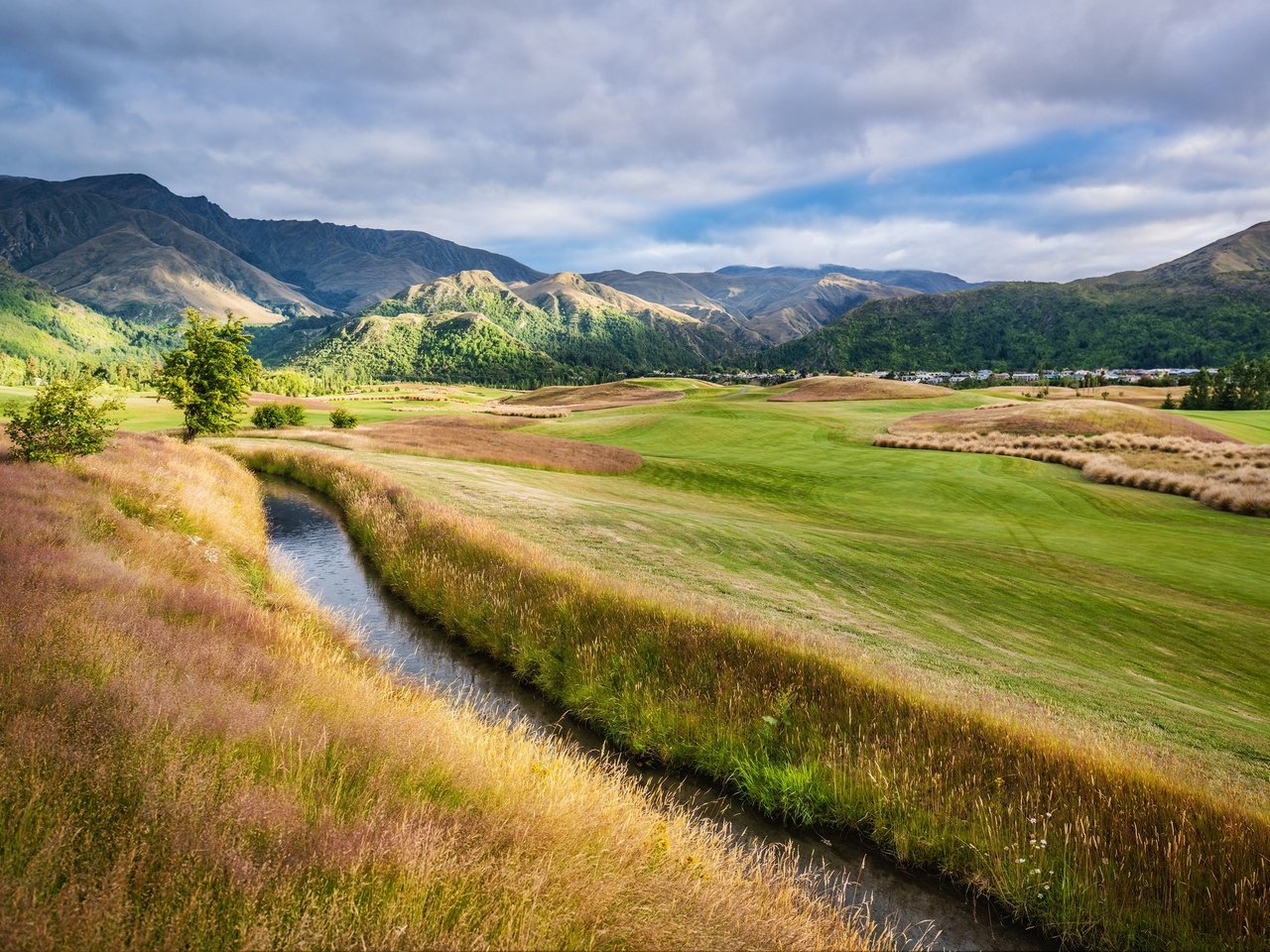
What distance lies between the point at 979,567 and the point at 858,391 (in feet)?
274

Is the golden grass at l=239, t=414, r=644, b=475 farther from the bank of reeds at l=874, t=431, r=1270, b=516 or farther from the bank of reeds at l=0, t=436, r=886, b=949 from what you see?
the bank of reeds at l=0, t=436, r=886, b=949

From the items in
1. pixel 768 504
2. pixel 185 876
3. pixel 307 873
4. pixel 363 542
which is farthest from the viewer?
pixel 768 504

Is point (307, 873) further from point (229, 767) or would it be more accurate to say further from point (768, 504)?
point (768, 504)

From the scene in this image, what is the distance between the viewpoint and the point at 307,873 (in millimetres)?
3748

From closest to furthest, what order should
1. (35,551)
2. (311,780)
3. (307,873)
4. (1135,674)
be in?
(307,873) → (311,780) → (35,551) → (1135,674)

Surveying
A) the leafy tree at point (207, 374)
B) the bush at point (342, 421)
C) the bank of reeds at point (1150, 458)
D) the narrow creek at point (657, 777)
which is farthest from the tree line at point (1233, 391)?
the leafy tree at point (207, 374)

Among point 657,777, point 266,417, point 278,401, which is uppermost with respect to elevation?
point 278,401

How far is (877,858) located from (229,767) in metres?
7.25

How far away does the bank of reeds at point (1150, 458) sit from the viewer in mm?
30363

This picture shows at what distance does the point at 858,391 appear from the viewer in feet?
321

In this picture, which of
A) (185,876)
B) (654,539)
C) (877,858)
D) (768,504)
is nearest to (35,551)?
(185,876)

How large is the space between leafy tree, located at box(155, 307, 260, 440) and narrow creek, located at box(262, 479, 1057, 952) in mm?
20825

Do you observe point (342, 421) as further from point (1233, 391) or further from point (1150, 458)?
point (1233, 391)

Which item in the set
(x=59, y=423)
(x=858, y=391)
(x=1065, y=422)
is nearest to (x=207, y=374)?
(x=59, y=423)
